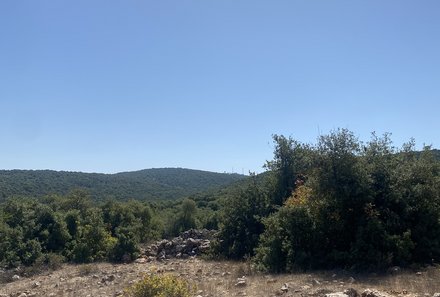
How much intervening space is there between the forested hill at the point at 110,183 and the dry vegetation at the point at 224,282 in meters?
43.8

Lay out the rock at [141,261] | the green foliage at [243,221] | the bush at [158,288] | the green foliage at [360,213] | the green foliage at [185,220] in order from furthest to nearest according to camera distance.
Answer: the green foliage at [185,220] → the rock at [141,261] → the green foliage at [243,221] → the green foliage at [360,213] → the bush at [158,288]

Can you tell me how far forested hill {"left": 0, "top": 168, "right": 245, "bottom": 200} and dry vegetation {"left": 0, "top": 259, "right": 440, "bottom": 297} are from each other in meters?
43.8

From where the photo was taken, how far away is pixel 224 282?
12.1m

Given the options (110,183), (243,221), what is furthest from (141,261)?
(110,183)

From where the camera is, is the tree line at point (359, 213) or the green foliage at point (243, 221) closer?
the tree line at point (359, 213)

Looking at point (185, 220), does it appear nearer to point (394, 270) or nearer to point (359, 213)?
point (359, 213)

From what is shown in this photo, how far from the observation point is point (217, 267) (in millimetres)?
15828

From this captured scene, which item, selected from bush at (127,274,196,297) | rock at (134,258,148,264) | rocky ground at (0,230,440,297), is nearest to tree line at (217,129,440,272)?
rocky ground at (0,230,440,297)

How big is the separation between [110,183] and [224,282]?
80.6m

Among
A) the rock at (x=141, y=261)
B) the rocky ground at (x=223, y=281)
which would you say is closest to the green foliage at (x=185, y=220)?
the rocky ground at (x=223, y=281)

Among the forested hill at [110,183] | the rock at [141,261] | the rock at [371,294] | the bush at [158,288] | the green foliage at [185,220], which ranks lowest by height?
the rock at [141,261]

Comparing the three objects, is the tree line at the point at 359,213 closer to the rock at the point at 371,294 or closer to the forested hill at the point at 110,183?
the rock at the point at 371,294

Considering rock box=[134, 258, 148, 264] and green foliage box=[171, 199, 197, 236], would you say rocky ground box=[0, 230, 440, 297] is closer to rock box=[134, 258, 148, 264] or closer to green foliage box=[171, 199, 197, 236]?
rock box=[134, 258, 148, 264]

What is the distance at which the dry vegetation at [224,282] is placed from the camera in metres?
9.55
